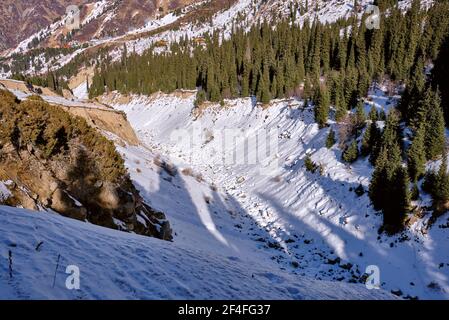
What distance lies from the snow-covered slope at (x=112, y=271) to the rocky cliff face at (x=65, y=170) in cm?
420

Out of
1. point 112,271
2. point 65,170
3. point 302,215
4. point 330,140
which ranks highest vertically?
point 65,170

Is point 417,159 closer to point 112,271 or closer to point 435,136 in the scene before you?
point 435,136

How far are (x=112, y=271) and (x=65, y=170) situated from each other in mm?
10474

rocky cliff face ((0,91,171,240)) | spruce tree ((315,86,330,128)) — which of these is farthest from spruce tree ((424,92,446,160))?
rocky cliff face ((0,91,171,240))

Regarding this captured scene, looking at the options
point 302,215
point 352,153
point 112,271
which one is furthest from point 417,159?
point 112,271

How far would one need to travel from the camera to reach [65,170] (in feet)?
50.8

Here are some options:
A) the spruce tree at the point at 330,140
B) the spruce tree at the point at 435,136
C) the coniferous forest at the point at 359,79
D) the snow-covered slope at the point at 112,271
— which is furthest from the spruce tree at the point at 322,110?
the snow-covered slope at the point at 112,271

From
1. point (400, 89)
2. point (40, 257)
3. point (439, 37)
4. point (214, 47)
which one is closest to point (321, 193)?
point (40, 257)

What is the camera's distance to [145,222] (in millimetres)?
17188

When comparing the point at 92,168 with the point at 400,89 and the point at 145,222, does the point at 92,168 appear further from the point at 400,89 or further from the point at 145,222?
the point at 400,89

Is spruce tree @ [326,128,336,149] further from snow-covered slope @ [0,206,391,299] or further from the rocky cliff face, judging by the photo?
snow-covered slope @ [0,206,391,299]

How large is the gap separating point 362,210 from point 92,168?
1677 cm

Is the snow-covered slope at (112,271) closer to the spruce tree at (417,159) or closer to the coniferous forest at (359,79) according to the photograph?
the coniferous forest at (359,79)

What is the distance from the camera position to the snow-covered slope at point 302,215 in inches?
694
